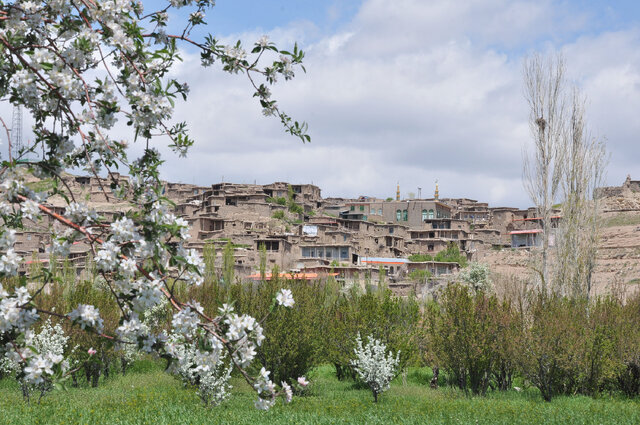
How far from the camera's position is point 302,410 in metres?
12.4

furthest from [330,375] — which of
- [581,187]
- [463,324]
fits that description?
[581,187]

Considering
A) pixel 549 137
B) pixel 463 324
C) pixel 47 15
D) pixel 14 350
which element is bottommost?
pixel 463 324

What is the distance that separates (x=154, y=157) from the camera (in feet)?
12.8

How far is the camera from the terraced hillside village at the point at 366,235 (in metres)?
52.0

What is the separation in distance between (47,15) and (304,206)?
72.5 meters

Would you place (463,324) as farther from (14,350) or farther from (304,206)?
(304,206)

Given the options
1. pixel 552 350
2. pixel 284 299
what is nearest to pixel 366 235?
pixel 552 350

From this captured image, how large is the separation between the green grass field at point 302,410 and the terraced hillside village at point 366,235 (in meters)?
27.7

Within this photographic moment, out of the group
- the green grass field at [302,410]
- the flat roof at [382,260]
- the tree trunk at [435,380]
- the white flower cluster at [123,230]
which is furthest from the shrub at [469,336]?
the flat roof at [382,260]

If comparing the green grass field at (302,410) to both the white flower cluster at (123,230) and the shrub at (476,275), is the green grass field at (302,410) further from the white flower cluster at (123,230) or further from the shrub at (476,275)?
the shrub at (476,275)

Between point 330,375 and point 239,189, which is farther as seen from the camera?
point 239,189

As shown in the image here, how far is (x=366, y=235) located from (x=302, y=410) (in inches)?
2077

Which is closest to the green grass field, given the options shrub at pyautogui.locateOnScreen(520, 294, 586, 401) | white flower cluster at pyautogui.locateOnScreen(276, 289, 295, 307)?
shrub at pyautogui.locateOnScreen(520, 294, 586, 401)

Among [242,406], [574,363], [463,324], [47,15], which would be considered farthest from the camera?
[463,324]
